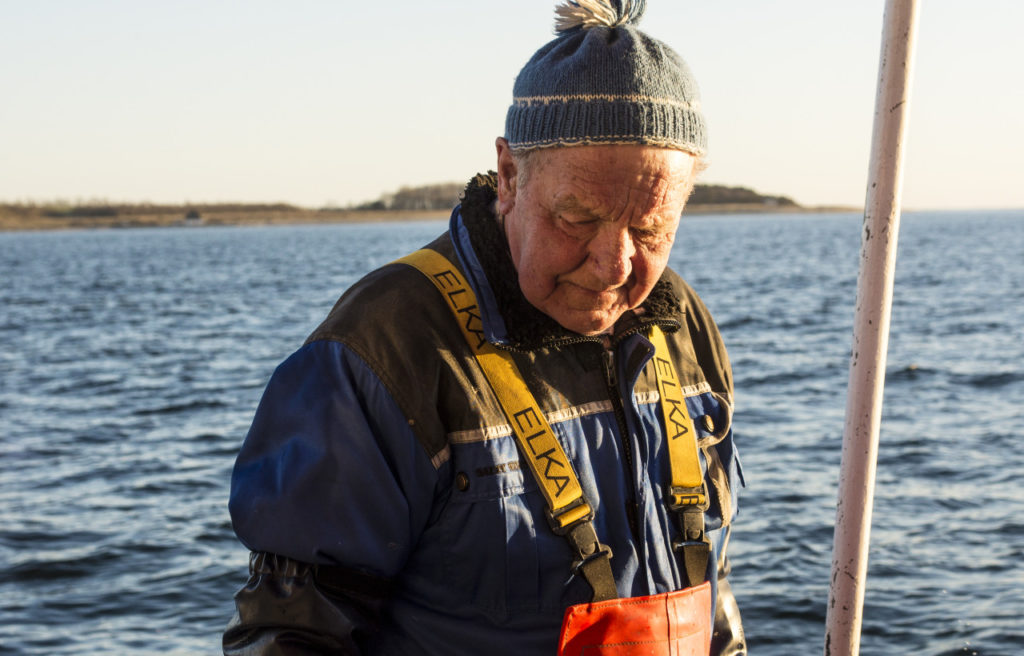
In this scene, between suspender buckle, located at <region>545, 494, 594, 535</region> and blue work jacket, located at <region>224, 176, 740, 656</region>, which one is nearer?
blue work jacket, located at <region>224, 176, 740, 656</region>

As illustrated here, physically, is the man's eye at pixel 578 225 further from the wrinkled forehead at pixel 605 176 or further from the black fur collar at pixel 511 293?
the black fur collar at pixel 511 293

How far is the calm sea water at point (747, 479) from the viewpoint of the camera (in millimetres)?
8898

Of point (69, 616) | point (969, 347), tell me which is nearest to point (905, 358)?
point (969, 347)

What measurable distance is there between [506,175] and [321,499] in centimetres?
85

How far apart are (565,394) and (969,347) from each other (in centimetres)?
2279

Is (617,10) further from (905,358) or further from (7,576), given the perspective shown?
(905,358)

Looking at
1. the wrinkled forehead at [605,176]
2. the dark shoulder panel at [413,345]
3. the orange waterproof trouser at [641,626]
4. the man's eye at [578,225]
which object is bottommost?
the orange waterproof trouser at [641,626]

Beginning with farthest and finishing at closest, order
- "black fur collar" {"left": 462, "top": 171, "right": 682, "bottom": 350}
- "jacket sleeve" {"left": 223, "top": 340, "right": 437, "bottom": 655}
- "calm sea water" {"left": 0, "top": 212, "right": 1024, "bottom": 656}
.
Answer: "calm sea water" {"left": 0, "top": 212, "right": 1024, "bottom": 656} < "black fur collar" {"left": 462, "top": 171, "right": 682, "bottom": 350} < "jacket sleeve" {"left": 223, "top": 340, "right": 437, "bottom": 655}

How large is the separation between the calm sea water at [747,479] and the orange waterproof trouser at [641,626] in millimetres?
6154

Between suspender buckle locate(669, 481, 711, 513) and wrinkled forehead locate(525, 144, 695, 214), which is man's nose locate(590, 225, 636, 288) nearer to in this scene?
wrinkled forehead locate(525, 144, 695, 214)

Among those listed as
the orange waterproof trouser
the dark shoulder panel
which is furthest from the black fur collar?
the orange waterproof trouser

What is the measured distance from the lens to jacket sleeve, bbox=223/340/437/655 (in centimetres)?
218

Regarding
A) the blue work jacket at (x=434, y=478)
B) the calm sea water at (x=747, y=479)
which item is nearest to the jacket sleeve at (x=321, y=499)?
the blue work jacket at (x=434, y=478)

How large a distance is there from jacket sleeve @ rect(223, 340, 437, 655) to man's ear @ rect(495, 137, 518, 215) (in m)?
0.53
